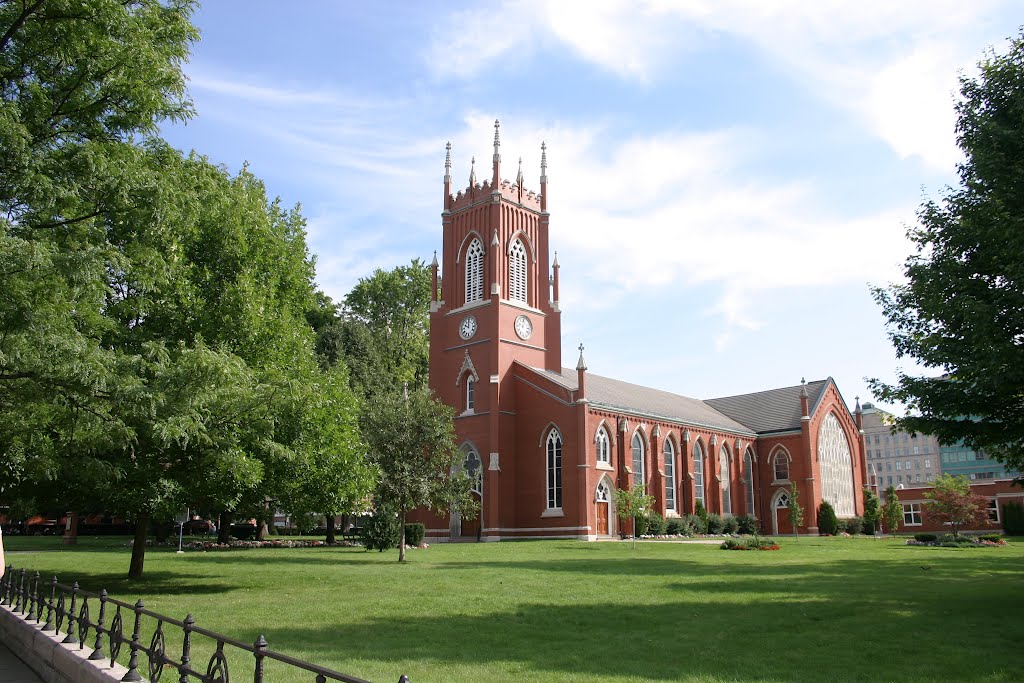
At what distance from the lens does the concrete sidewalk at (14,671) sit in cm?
890

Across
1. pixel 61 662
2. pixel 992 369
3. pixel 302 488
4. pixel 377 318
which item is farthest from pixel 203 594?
pixel 377 318

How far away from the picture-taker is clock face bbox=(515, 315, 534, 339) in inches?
1953

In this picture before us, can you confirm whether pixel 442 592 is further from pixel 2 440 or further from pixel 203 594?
pixel 2 440

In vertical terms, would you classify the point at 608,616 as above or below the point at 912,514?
below

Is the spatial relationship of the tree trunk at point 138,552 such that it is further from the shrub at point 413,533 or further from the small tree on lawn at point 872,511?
the small tree on lawn at point 872,511

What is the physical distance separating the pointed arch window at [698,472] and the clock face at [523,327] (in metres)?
14.5

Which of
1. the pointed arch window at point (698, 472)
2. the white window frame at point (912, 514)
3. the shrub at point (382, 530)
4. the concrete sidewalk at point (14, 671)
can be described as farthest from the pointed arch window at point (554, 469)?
the concrete sidewalk at point (14, 671)

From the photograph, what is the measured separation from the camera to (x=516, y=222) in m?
51.8

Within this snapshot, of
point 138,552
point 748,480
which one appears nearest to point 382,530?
point 138,552

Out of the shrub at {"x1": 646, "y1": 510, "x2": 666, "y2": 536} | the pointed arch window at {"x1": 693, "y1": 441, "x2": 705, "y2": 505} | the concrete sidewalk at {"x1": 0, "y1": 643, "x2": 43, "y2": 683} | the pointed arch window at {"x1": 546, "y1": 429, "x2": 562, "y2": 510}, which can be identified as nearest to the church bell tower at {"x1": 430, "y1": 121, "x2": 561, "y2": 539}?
the pointed arch window at {"x1": 546, "y1": 429, "x2": 562, "y2": 510}

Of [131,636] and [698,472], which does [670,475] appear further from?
[131,636]

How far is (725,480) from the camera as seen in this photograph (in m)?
56.8

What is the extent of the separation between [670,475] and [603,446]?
7.60 metres

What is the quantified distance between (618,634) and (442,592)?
593 centimetres
